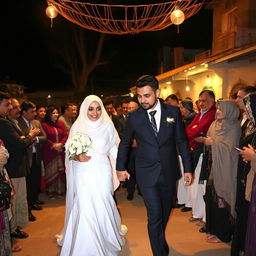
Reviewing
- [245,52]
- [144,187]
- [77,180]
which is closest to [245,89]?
[144,187]

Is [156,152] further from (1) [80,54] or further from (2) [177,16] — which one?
(1) [80,54]

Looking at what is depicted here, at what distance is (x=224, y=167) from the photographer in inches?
172

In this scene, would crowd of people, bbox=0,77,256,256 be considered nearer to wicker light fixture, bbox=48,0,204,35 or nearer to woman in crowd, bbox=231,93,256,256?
woman in crowd, bbox=231,93,256,256

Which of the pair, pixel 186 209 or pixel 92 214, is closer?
pixel 92 214

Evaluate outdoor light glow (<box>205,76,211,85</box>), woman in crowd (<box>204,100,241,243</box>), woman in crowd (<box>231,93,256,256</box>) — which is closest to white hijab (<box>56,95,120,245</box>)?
woman in crowd (<box>204,100,241,243</box>)

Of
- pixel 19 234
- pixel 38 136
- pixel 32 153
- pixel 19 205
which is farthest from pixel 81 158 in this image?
pixel 38 136

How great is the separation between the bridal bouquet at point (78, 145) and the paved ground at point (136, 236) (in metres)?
1.60

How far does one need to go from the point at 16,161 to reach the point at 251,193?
3.56 metres

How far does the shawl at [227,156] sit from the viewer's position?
4.33 meters

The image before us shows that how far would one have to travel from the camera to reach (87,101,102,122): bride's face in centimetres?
430

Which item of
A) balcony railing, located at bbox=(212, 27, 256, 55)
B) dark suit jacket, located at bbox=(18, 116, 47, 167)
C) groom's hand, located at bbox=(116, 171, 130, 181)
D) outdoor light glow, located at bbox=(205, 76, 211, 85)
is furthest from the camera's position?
balcony railing, located at bbox=(212, 27, 256, 55)

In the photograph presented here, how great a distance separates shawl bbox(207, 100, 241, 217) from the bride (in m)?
1.60

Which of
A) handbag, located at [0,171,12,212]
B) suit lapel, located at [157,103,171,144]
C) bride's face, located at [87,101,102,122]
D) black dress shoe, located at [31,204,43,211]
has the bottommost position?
black dress shoe, located at [31,204,43,211]

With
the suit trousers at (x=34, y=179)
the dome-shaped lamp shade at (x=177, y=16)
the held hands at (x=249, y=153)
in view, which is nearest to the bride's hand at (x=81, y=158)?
the held hands at (x=249, y=153)
